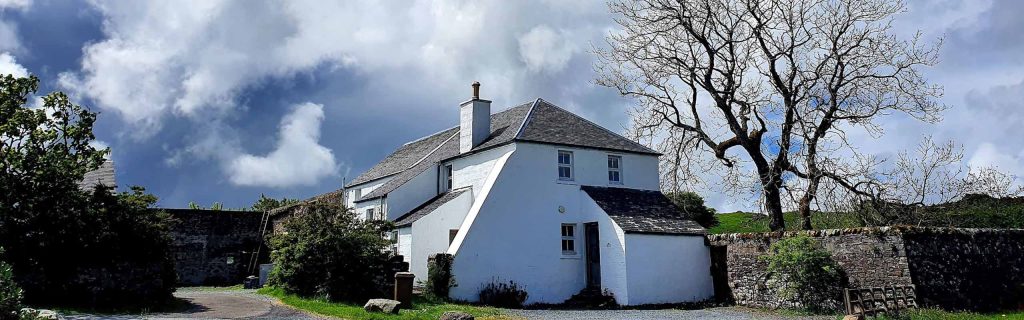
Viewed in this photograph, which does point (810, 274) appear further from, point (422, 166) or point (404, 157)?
point (404, 157)

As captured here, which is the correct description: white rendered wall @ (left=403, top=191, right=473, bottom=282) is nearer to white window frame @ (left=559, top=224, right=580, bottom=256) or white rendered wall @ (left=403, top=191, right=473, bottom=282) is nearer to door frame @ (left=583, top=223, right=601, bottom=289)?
white window frame @ (left=559, top=224, right=580, bottom=256)

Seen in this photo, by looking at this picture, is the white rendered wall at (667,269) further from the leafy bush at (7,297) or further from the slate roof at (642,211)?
the leafy bush at (7,297)

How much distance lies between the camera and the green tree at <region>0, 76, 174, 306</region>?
51.2 feet

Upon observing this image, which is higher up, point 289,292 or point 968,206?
point 968,206

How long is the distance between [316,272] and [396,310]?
12.1 feet

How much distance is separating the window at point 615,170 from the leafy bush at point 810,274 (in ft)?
24.0

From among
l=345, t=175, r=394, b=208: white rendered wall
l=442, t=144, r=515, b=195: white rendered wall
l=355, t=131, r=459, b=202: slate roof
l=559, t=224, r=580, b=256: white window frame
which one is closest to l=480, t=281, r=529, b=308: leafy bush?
l=559, t=224, r=580, b=256: white window frame

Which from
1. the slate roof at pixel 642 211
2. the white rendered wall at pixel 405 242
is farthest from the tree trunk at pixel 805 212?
the white rendered wall at pixel 405 242

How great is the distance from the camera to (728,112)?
25828 millimetres

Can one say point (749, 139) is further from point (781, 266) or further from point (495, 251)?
point (495, 251)

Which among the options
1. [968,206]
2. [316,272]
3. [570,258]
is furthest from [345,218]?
[968,206]

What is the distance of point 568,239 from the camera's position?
23.8 metres

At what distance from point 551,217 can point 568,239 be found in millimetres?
1054

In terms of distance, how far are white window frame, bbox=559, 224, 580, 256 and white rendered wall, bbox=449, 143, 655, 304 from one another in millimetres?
141
